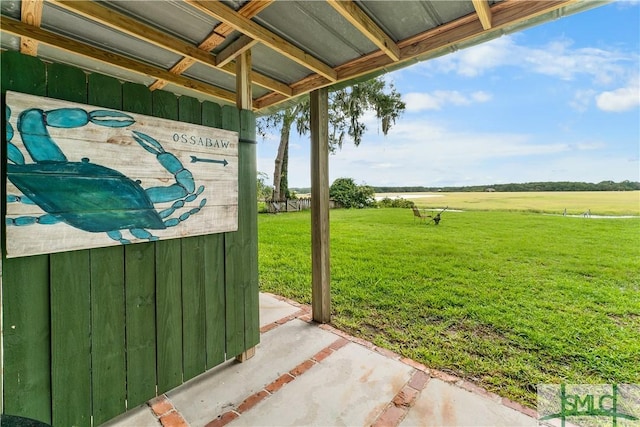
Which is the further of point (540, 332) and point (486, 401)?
point (540, 332)

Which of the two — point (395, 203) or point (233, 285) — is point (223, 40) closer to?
point (233, 285)

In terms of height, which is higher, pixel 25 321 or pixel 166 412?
pixel 25 321

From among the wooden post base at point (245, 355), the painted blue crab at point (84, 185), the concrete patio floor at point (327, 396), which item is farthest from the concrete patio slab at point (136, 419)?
the painted blue crab at point (84, 185)

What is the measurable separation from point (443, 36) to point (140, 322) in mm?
2536

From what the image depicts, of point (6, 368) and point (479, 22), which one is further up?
point (479, 22)

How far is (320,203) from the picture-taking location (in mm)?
2537

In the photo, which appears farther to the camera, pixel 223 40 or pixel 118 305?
pixel 223 40

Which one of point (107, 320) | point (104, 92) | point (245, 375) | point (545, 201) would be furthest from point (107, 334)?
point (545, 201)

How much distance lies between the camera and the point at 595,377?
1818 millimetres

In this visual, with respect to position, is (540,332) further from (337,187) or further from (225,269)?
(337,187)

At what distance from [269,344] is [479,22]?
107 inches

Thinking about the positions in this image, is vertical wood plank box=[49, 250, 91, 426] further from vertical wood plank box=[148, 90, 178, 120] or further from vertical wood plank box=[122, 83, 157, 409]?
vertical wood plank box=[148, 90, 178, 120]

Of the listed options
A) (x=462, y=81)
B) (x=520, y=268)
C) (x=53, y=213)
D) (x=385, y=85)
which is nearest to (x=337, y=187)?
(x=385, y=85)
